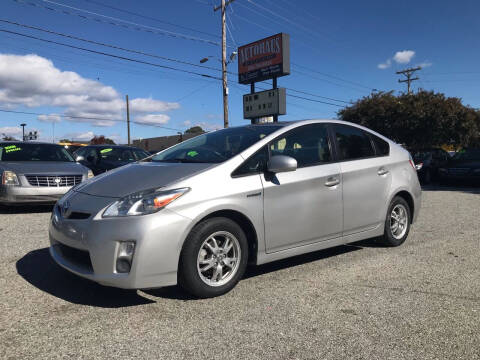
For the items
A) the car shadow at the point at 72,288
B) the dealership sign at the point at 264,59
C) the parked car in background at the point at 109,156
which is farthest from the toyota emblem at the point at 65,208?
the dealership sign at the point at 264,59

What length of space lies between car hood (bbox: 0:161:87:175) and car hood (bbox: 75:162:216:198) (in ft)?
14.7

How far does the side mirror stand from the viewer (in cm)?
373

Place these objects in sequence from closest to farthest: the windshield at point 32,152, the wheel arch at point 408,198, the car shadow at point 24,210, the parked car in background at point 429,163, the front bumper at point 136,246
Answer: the front bumper at point 136,246, the wheel arch at point 408,198, the car shadow at point 24,210, the windshield at point 32,152, the parked car in background at point 429,163

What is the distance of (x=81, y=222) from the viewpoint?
10.9ft

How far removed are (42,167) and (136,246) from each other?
19.0ft

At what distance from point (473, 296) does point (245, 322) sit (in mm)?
2031

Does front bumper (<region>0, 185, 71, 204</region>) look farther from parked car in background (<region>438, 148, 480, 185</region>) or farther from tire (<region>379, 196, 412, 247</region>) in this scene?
parked car in background (<region>438, 148, 480, 185</region>)

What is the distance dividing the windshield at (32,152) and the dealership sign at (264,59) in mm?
15375

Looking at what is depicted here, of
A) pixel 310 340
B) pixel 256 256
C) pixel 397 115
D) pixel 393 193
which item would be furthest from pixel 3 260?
pixel 397 115

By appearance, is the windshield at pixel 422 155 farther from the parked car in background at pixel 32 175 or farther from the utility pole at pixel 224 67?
the parked car in background at pixel 32 175

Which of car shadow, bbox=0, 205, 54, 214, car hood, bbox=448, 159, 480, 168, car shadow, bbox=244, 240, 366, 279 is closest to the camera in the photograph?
car shadow, bbox=244, 240, 366, 279

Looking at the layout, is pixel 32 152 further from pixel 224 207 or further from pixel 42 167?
pixel 224 207

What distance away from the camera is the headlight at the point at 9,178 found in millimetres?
7523

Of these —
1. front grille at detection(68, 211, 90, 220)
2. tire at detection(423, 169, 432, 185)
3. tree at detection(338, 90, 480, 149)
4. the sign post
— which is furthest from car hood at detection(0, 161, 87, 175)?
tree at detection(338, 90, 480, 149)
